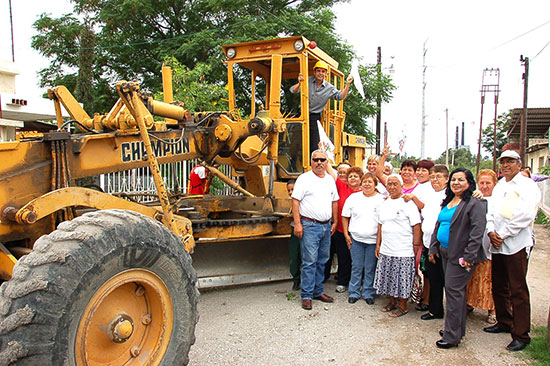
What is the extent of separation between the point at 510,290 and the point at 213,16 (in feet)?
59.3

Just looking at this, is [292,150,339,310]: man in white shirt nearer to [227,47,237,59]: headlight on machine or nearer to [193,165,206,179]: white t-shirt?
[227,47,237,59]: headlight on machine

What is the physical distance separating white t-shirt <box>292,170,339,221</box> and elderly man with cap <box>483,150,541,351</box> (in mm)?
1775

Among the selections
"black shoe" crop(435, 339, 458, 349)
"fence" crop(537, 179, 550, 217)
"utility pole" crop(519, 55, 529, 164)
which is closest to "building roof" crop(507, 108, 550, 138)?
"utility pole" crop(519, 55, 529, 164)

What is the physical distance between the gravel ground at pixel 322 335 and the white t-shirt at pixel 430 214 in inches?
35.6

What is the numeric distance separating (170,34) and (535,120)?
19522 mm

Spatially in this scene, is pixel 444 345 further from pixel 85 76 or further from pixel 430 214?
pixel 85 76

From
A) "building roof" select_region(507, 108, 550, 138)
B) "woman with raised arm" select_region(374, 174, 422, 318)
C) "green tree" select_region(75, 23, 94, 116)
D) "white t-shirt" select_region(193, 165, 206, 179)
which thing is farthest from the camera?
"building roof" select_region(507, 108, 550, 138)

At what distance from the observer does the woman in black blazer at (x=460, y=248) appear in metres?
4.17

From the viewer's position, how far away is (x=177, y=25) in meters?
20.9

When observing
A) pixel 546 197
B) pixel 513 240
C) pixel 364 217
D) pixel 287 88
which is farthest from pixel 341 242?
pixel 546 197

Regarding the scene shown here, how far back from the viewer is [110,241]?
2740 mm

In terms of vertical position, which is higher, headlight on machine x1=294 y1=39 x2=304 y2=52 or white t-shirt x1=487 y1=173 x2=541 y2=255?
headlight on machine x1=294 y1=39 x2=304 y2=52

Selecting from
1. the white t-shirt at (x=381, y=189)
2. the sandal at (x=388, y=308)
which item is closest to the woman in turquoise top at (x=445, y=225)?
the sandal at (x=388, y=308)

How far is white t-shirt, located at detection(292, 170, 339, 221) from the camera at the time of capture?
546 centimetres
